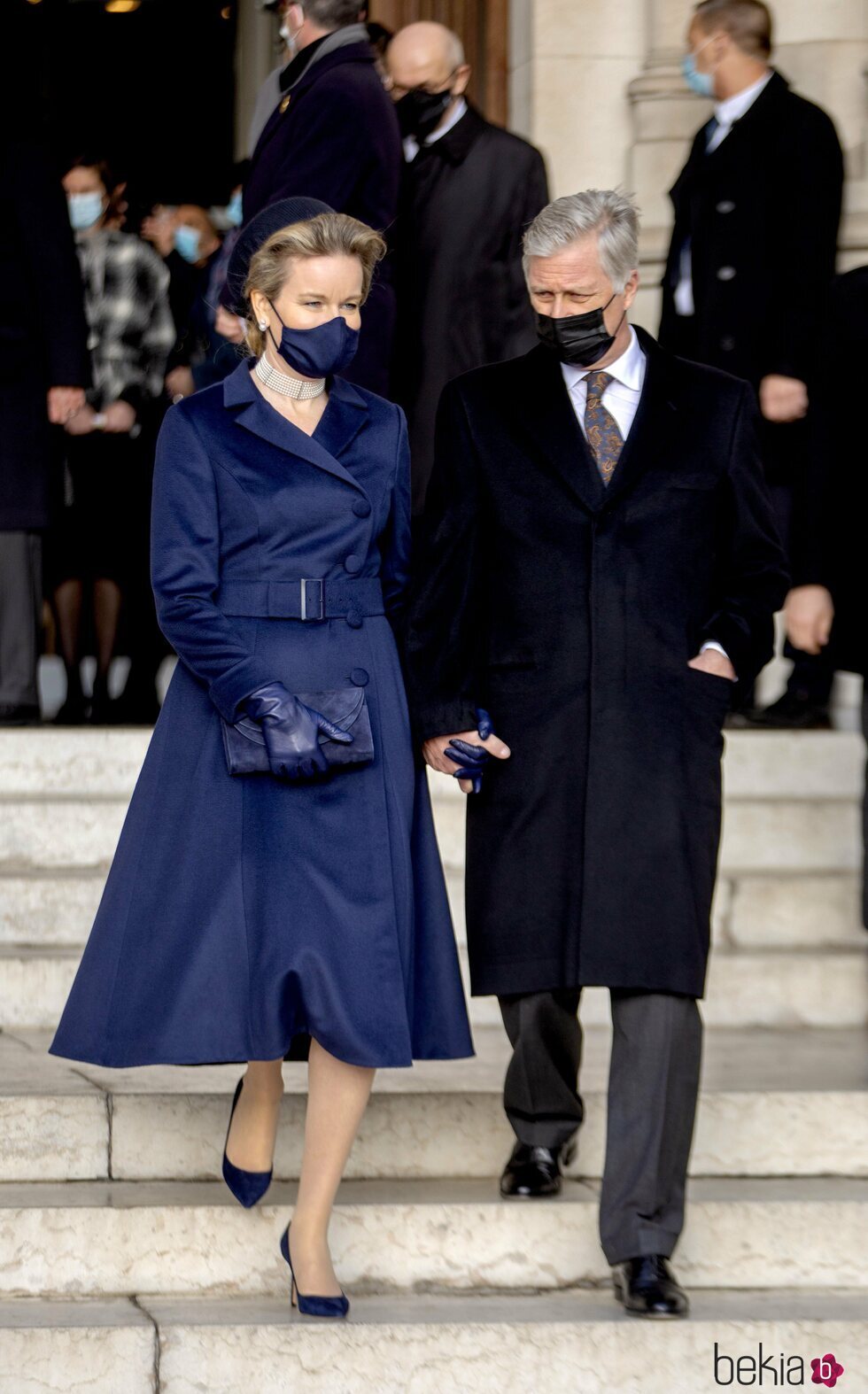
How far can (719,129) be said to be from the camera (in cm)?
639

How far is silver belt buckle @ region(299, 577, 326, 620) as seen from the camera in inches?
150

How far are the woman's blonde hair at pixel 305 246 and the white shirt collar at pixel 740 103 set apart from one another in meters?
2.81

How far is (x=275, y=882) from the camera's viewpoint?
378 cm

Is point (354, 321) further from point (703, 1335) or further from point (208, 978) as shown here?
point (703, 1335)

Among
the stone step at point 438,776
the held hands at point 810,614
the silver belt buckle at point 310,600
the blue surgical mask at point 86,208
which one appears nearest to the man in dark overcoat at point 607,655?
the silver belt buckle at point 310,600

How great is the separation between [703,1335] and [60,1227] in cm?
117

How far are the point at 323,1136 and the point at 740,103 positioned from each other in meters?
3.68

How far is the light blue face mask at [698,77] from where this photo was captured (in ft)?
20.9

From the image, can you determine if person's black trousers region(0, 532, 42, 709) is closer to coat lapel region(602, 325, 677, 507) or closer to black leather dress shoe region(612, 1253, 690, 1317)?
coat lapel region(602, 325, 677, 507)

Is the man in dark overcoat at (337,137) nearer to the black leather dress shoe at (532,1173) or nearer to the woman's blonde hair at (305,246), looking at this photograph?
the woman's blonde hair at (305,246)

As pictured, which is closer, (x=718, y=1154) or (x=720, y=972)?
(x=718, y=1154)

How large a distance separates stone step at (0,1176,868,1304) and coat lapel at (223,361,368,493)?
4.50ft

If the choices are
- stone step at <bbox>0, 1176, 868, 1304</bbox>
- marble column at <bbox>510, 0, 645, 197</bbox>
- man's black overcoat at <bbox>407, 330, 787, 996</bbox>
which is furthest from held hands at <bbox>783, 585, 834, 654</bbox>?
marble column at <bbox>510, 0, 645, 197</bbox>

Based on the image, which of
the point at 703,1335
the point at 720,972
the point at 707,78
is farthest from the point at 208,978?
the point at 707,78
